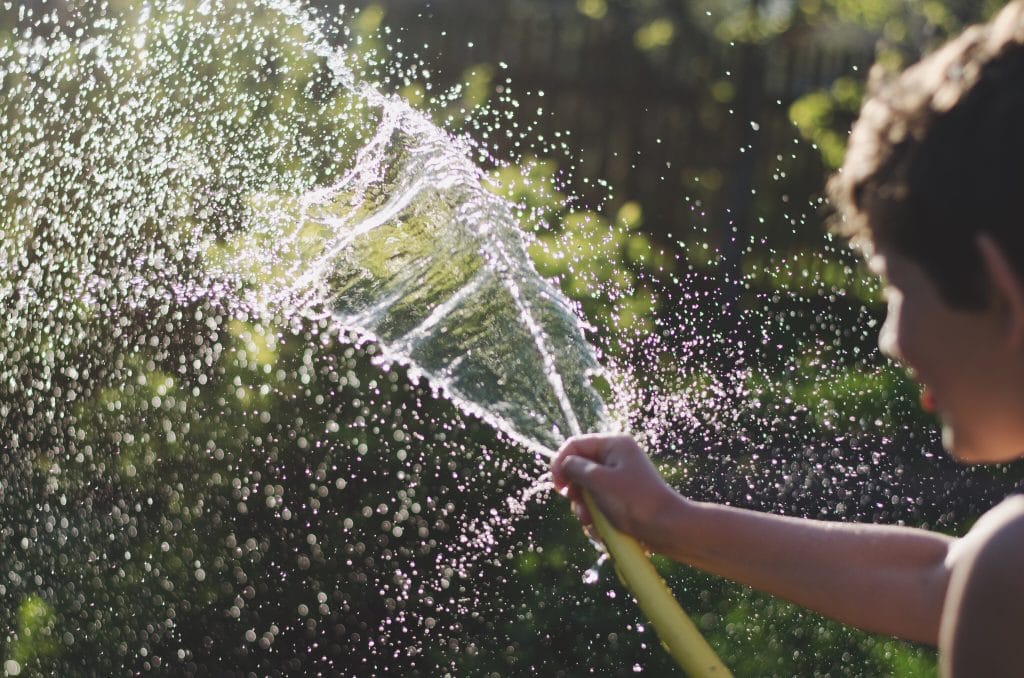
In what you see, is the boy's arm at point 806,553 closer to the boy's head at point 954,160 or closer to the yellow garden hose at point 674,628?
the yellow garden hose at point 674,628

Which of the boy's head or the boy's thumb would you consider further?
the boy's thumb

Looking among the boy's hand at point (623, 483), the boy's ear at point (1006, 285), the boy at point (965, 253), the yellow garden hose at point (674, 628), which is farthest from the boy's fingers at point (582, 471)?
the boy's ear at point (1006, 285)

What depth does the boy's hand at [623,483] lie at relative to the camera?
1.39m

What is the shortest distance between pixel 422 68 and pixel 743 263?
5.46 ft

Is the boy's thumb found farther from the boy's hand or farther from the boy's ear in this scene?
the boy's ear

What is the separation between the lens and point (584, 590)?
2.78 m

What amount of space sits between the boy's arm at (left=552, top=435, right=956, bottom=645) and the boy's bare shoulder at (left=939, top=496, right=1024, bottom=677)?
1.53 ft

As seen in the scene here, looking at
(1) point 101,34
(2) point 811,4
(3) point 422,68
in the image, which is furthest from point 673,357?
(2) point 811,4

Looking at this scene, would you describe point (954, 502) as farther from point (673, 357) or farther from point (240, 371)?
point (240, 371)

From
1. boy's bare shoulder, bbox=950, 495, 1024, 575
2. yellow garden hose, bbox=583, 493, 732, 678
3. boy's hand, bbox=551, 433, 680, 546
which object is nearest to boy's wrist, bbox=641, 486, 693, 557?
boy's hand, bbox=551, 433, 680, 546

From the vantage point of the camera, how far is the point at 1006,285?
0.92 metres

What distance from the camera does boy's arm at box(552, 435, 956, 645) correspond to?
4.65 ft

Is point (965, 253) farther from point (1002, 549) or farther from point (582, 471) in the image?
point (582, 471)

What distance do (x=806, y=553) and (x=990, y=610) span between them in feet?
1.71
